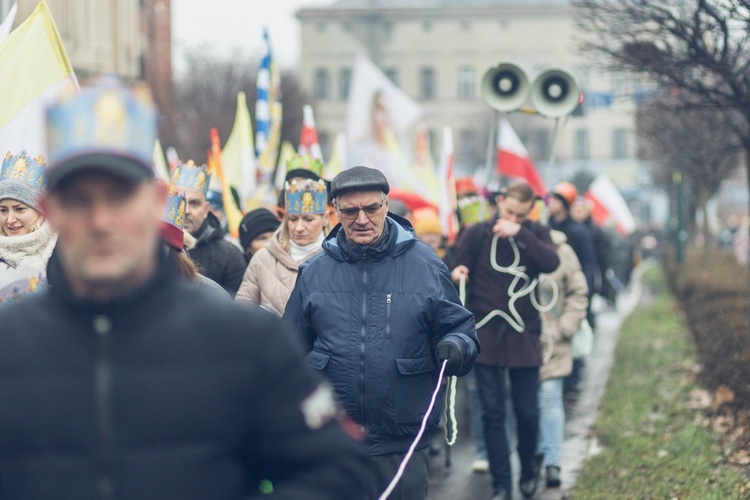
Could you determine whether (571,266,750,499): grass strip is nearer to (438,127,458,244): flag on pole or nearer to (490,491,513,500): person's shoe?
(490,491,513,500): person's shoe

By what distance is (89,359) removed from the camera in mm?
2430

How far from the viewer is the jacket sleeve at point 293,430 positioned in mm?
2533

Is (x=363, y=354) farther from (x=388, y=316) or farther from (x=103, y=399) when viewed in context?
(x=103, y=399)

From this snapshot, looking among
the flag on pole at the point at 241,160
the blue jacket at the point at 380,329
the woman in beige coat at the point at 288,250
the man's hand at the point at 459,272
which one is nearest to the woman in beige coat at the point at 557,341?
the man's hand at the point at 459,272

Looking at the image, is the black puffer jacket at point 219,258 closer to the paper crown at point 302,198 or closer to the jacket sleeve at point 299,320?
the paper crown at point 302,198

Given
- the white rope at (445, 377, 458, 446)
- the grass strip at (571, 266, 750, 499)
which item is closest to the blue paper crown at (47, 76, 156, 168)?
the white rope at (445, 377, 458, 446)

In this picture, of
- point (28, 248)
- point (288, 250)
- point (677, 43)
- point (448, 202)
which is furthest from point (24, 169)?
point (677, 43)

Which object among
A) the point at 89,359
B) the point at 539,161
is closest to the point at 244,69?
the point at 539,161

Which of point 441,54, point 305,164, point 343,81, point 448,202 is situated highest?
point 441,54

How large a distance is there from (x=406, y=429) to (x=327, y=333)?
19.6 inches

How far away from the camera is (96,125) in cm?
238

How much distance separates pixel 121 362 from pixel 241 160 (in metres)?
10.8

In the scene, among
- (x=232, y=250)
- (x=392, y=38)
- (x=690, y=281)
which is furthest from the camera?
(x=392, y=38)

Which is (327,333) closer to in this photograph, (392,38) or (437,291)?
(437,291)
